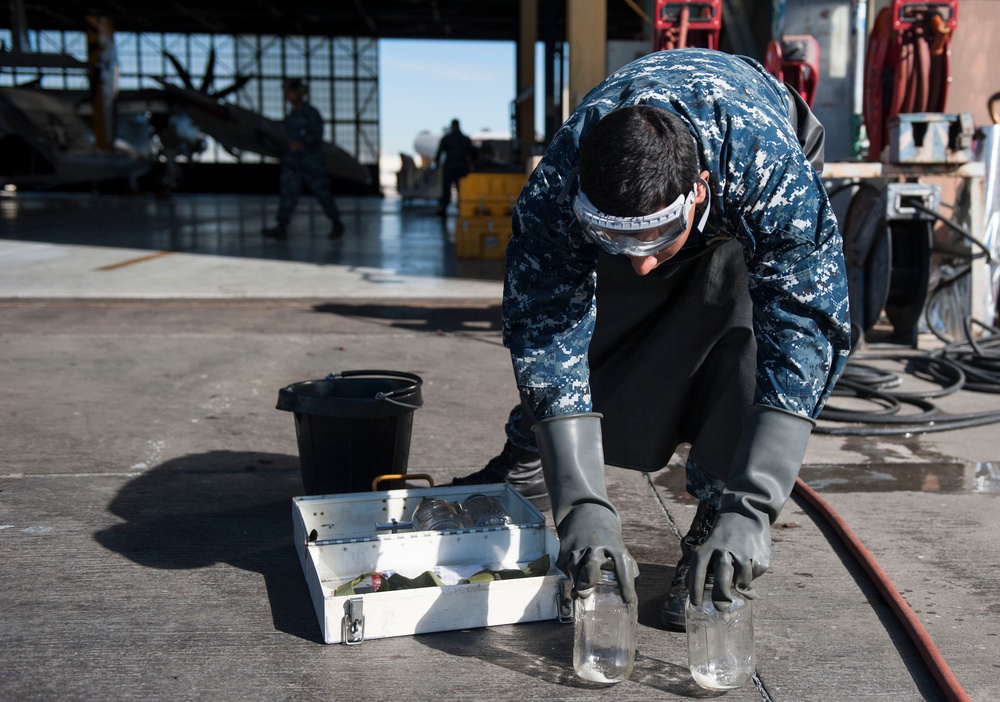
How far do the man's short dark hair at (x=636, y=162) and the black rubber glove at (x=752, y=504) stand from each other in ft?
1.94

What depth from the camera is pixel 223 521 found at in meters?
3.37

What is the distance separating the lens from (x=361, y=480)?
332 centimetres

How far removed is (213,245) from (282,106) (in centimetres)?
2376

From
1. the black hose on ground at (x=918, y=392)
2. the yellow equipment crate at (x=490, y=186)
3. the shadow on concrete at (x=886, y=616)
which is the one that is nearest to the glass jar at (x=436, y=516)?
the shadow on concrete at (x=886, y=616)

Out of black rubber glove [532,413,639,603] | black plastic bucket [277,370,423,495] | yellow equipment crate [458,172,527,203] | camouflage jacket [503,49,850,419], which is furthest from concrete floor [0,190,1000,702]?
yellow equipment crate [458,172,527,203]

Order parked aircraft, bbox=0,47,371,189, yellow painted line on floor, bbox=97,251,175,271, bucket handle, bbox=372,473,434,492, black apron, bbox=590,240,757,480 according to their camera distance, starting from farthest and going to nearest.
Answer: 1. parked aircraft, bbox=0,47,371,189
2. yellow painted line on floor, bbox=97,251,175,271
3. bucket handle, bbox=372,473,434,492
4. black apron, bbox=590,240,757,480

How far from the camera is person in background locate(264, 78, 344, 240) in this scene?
1299 cm

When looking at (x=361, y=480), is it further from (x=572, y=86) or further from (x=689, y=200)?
(x=572, y=86)

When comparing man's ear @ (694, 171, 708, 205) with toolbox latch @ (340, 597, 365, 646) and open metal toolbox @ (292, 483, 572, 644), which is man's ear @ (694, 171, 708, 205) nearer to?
open metal toolbox @ (292, 483, 572, 644)

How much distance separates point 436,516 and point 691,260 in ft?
3.62


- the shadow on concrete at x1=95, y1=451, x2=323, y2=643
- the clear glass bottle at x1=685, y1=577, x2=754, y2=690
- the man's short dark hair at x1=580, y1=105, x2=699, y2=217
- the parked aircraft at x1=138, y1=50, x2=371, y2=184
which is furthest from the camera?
the parked aircraft at x1=138, y1=50, x2=371, y2=184

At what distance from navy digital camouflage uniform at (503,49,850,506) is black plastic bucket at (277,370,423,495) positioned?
2.59ft

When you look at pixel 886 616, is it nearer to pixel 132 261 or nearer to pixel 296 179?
pixel 132 261

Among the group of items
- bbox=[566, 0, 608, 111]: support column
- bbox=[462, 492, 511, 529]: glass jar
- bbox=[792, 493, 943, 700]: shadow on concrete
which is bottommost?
bbox=[792, 493, 943, 700]: shadow on concrete
